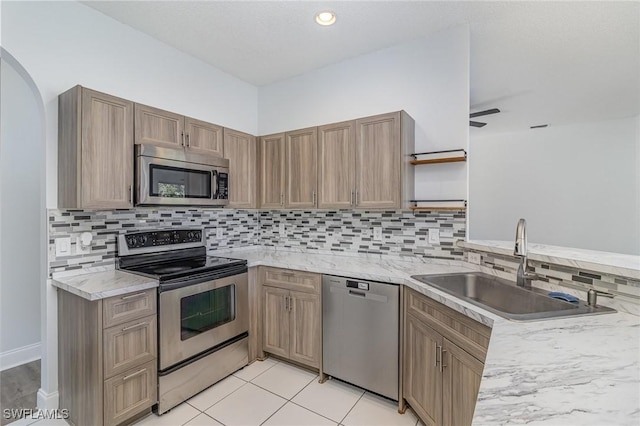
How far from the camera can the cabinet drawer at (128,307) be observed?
68.4 inches

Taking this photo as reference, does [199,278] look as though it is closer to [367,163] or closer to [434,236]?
[367,163]

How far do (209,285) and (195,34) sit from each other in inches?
80.6

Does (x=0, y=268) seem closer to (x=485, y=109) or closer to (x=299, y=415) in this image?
(x=299, y=415)

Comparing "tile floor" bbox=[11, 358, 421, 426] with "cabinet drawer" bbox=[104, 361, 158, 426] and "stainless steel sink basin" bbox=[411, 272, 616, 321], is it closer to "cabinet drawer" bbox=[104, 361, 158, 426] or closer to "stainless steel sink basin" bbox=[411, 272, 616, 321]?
"cabinet drawer" bbox=[104, 361, 158, 426]

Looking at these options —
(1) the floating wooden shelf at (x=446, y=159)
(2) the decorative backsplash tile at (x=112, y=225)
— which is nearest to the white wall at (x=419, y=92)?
(1) the floating wooden shelf at (x=446, y=159)

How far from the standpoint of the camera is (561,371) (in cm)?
80

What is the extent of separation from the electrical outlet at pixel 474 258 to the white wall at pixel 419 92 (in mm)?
458

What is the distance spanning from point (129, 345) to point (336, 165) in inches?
77.5

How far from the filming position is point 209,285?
227cm

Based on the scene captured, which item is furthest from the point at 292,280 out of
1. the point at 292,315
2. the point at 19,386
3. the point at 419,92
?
the point at 19,386

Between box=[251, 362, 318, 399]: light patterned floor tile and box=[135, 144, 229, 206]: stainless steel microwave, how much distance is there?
1.51 m

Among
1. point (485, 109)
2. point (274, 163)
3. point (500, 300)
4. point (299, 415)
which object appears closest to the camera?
point (500, 300)

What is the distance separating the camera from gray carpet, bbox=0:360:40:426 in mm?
2047

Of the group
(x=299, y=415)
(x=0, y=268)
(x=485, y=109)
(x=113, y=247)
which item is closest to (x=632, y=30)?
(x=485, y=109)
